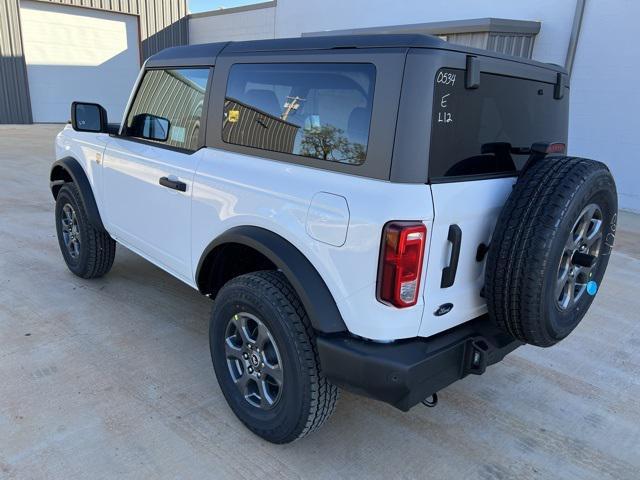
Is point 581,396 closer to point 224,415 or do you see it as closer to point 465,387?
point 465,387

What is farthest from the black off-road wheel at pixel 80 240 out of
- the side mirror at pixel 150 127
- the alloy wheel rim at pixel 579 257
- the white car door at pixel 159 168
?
the alloy wheel rim at pixel 579 257

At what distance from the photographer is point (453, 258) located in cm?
192

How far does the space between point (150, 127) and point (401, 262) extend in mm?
→ 2126

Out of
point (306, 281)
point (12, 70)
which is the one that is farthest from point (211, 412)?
point (12, 70)

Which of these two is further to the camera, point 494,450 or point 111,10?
point 111,10

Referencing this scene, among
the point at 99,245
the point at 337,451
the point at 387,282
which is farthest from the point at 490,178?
the point at 99,245

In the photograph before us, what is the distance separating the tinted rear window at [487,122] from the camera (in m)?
1.90

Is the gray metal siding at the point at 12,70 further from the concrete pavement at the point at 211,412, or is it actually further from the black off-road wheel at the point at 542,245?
the black off-road wheel at the point at 542,245

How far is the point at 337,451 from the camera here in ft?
7.77

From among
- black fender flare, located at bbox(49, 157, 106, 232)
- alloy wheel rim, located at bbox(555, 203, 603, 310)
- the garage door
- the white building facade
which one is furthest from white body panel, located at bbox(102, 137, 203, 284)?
the garage door

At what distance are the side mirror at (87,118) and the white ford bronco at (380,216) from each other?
126 cm

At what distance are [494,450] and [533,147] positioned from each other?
1.46 meters

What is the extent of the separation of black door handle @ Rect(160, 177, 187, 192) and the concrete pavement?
108 centimetres

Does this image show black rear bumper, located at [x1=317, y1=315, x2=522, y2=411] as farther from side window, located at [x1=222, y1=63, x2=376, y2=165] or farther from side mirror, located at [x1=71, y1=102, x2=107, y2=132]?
side mirror, located at [x1=71, y1=102, x2=107, y2=132]
